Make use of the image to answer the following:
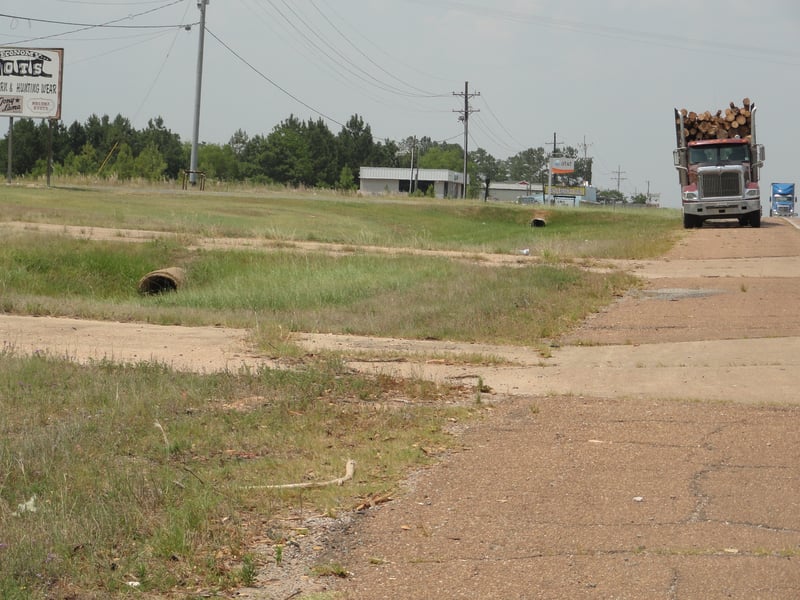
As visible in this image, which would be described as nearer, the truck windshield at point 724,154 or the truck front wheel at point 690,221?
the truck windshield at point 724,154

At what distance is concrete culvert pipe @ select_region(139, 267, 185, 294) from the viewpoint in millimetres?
24562

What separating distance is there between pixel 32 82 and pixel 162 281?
3188 centimetres

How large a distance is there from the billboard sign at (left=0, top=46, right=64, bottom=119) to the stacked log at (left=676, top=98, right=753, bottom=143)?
30253mm

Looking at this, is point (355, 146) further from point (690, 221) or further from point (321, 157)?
point (690, 221)

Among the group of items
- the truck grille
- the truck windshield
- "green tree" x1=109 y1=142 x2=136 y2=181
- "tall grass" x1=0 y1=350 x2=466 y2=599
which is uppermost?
"green tree" x1=109 y1=142 x2=136 y2=181

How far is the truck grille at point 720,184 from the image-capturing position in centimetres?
3900

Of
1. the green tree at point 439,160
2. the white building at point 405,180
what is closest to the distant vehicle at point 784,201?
the white building at point 405,180

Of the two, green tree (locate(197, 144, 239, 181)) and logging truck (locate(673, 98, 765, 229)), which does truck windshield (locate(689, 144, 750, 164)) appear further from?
green tree (locate(197, 144, 239, 181))

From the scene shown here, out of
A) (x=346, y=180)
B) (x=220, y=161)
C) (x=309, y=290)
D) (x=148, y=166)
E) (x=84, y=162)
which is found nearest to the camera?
(x=309, y=290)

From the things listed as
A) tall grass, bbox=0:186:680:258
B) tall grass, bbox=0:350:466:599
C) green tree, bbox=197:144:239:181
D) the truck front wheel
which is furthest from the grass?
green tree, bbox=197:144:239:181

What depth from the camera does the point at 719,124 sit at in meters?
40.0

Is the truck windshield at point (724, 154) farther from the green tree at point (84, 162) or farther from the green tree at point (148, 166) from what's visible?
the green tree at point (84, 162)

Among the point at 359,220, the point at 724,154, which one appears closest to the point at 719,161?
the point at 724,154

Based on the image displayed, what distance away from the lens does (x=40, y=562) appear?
5.88 metres
